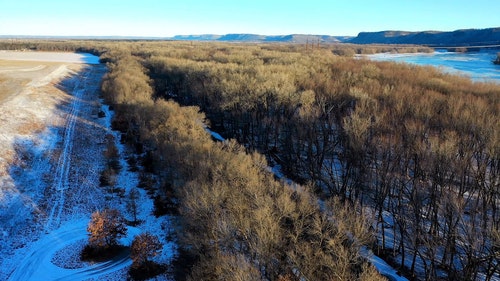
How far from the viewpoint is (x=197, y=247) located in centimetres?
2170

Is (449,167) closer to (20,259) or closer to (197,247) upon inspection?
(197,247)

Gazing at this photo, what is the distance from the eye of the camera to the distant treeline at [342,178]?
19.9 m

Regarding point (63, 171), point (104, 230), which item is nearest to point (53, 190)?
point (63, 171)

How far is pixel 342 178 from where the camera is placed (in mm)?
35844

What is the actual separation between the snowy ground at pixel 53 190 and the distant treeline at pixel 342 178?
233 inches

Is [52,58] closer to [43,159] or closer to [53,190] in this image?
[43,159]

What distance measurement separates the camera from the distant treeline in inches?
782

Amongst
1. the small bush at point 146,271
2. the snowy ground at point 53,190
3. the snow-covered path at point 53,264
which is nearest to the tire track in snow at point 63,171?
the snowy ground at point 53,190

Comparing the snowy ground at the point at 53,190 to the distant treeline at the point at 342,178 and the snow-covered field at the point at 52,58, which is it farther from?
the snow-covered field at the point at 52,58

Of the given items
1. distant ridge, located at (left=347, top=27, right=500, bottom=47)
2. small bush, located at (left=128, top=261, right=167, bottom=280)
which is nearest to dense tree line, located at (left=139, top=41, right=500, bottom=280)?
small bush, located at (left=128, top=261, right=167, bottom=280)

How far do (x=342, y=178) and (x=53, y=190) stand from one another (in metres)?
32.6

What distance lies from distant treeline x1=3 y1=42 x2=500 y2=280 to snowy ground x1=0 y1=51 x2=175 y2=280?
5.92 metres

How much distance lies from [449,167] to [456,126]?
469 cm

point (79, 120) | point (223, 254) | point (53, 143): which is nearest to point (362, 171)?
point (223, 254)
